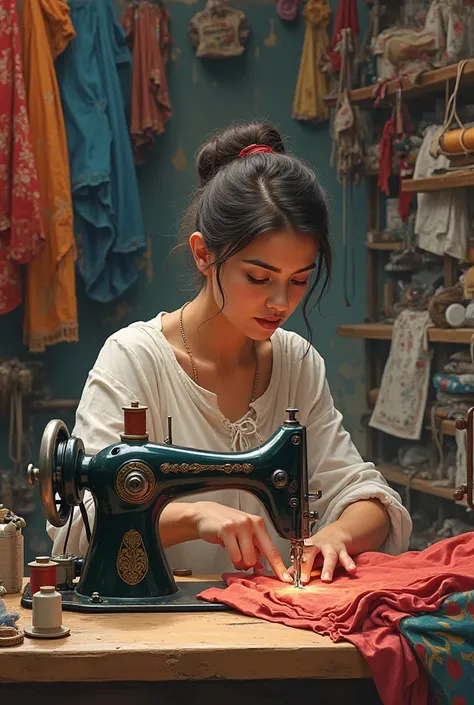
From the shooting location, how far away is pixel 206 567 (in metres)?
2.09

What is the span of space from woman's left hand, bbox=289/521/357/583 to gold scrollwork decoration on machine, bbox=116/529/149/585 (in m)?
0.25

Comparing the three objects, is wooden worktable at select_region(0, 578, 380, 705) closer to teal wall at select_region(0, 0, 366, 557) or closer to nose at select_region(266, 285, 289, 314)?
nose at select_region(266, 285, 289, 314)

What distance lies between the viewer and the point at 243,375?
7.30ft

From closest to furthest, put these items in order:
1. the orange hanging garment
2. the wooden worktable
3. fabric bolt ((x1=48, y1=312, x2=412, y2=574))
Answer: the wooden worktable, fabric bolt ((x1=48, y1=312, x2=412, y2=574)), the orange hanging garment

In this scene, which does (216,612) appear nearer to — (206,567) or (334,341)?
(206,567)

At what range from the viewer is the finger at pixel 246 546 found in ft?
5.86

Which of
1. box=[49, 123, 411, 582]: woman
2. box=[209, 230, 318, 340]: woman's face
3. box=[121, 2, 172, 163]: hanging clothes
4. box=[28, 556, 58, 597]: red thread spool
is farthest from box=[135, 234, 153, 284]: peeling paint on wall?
box=[28, 556, 58, 597]: red thread spool

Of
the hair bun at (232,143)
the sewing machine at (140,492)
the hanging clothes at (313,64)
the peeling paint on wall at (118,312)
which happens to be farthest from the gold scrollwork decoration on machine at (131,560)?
the hanging clothes at (313,64)

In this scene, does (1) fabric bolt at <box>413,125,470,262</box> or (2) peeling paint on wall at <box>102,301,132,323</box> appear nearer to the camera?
(1) fabric bolt at <box>413,125,470,262</box>

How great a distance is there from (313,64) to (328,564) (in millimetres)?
3363

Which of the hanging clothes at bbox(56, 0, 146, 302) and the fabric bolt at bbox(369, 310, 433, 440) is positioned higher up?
the hanging clothes at bbox(56, 0, 146, 302)

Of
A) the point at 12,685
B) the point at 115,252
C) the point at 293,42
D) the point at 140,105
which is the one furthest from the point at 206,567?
A: the point at 293,42

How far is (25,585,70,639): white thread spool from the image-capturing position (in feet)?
5.05

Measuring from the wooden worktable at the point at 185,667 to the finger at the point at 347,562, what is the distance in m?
0.27
